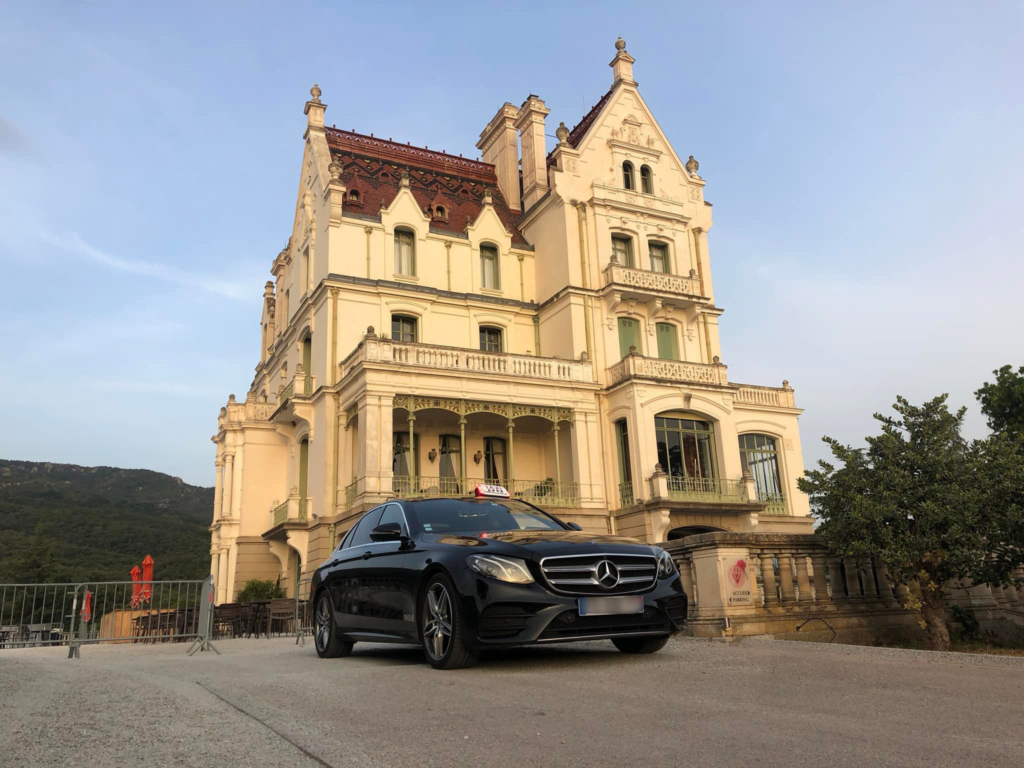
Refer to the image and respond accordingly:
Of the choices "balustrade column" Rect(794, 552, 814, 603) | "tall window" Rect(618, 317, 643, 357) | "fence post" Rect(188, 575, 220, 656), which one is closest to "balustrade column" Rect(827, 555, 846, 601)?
"balustrade column" Rect(794, 552, 814, 603)

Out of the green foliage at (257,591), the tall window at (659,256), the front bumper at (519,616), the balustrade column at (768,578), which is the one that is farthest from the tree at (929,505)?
the green foliage at (257,591)

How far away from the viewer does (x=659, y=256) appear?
32.3m

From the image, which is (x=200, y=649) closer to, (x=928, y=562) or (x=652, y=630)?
(x=652, y=630)

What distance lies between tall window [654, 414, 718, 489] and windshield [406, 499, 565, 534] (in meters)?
19.2

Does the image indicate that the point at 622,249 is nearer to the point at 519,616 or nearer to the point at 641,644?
the point at 641,644

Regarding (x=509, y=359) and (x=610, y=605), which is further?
(x=509, y=359)

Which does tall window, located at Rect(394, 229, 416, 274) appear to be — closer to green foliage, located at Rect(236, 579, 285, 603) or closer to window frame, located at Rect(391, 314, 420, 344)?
window frame, located at Rect(391, 314, 420, 344)

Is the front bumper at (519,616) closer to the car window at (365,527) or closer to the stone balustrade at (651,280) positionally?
the car window at (365,527)

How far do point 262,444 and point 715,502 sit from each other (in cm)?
1686

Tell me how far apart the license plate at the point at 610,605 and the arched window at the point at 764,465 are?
79.2 feet

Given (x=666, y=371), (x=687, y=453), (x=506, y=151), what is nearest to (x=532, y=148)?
(x=506, y=151)

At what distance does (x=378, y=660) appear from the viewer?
338 inches

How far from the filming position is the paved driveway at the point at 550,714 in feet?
13.0

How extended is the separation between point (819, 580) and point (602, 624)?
676cm
